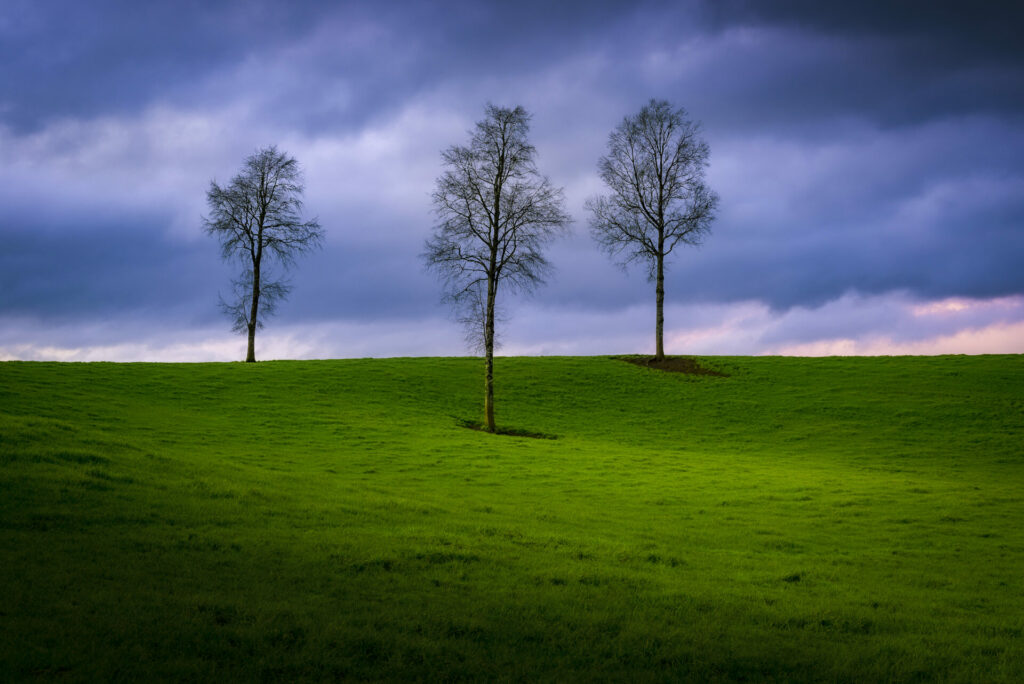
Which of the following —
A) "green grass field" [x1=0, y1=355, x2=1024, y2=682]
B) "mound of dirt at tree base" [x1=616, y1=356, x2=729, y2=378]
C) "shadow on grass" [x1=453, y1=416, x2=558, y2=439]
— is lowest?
"green grass field" [x1=0, y1=355, x2=1024, y2=682]

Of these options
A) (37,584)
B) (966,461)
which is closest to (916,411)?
(966,461)

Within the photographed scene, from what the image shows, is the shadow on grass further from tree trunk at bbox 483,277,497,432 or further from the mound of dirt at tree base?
the mound of dirt at tree base

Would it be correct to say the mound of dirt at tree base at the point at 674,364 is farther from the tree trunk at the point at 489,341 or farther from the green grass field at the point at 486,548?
the tree trunk at the point at 489,341

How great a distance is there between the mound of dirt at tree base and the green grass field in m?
13.5

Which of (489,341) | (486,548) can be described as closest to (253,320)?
(489,341)

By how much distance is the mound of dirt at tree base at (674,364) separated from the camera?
47.2 metres

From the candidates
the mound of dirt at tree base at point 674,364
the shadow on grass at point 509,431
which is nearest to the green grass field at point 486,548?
the shadow on grass at point 509,431

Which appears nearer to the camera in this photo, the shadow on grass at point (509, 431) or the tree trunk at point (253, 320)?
the shadow on grass at point (509, 431)

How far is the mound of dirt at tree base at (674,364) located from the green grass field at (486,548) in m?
13.5

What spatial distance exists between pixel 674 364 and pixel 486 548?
38082 mm

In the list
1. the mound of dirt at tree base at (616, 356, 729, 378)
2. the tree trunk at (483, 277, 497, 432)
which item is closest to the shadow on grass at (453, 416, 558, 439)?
the tree trunk at (483, 277, 497, 432)

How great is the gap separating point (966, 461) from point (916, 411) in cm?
871

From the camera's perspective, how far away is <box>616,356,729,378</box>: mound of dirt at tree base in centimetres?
4719

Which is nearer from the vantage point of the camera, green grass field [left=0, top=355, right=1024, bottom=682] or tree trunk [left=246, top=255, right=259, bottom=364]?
green grass field [left=0, top=355, right=1024, bottom=682]
